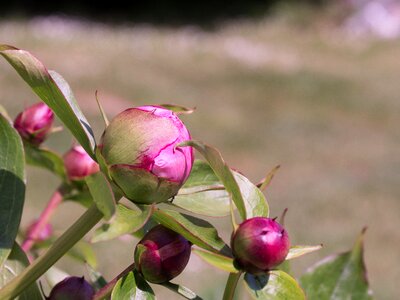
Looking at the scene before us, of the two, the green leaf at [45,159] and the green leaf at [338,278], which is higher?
the green leaf at [45,159]

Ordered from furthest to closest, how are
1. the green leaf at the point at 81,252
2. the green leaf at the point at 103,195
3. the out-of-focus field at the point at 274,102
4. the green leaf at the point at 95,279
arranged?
the out-of-focus field at the point at 274,102 → the green leaf at the point at 81,252 → the green leaf at the point at 95,279 → the green leaf at the point at 103,195

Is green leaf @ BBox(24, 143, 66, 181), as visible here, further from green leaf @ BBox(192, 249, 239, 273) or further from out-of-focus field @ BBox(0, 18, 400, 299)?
out-of-focus field @ BBox(0, 18, 400, 299)

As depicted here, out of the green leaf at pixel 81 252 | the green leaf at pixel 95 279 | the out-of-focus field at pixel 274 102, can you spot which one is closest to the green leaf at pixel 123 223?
the green leaf at pixel 95 279

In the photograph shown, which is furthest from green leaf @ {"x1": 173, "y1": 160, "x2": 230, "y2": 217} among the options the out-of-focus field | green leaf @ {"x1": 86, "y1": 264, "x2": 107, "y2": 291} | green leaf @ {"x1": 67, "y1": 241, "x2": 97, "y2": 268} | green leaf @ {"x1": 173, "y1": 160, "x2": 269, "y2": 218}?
the out-of-focus field

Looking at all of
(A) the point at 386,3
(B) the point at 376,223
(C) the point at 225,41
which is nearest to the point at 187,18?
(C) the point at 225,41

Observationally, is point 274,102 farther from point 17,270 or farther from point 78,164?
point 17,270

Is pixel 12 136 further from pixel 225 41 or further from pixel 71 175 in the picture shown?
pixel 225 41

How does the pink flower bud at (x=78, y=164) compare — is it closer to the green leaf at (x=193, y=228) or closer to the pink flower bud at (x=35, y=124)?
the pink flower bud at (x=35, y=124)
